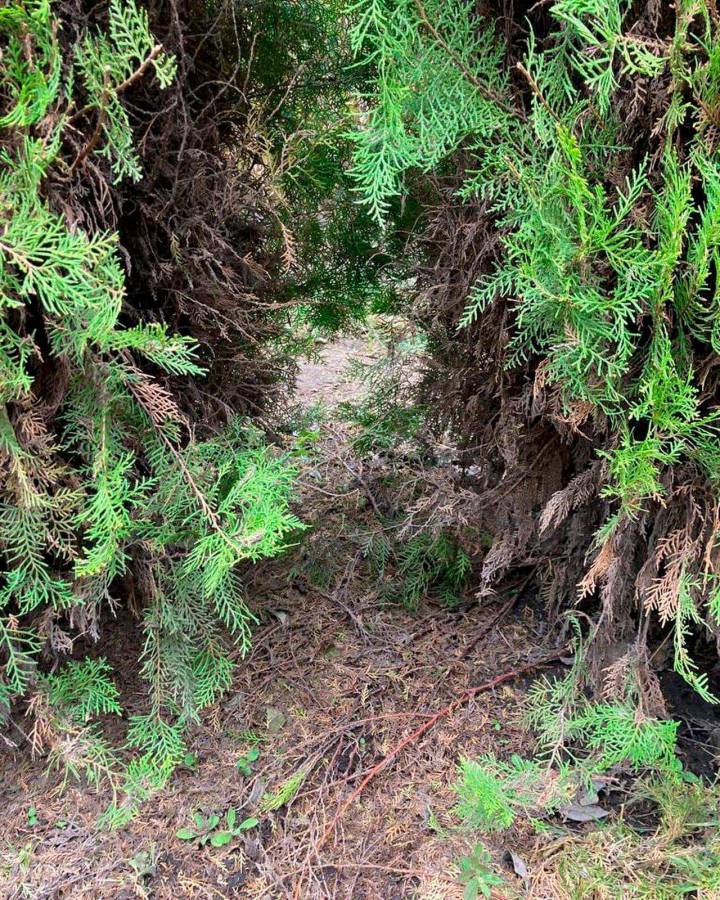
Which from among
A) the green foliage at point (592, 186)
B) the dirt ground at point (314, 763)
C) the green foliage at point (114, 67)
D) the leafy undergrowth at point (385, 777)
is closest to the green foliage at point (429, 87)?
the green foliage at point (592, 186)

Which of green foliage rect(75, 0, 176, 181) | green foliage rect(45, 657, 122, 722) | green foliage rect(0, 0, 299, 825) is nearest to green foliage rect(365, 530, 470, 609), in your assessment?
green foliage rect(0, 0, 299, 825)

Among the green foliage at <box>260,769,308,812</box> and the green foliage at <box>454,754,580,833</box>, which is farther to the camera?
the green foliage at <box>260,769,308,812</box>

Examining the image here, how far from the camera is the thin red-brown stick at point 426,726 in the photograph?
215 cm

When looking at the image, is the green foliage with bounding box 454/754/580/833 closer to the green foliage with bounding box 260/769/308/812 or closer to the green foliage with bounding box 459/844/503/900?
the green foliage with bounding box 459/844/503/900

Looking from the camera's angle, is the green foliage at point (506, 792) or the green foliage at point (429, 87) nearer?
the green foliage at point (429, 87)

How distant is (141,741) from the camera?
2.35 meters

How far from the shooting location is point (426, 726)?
2.41 m

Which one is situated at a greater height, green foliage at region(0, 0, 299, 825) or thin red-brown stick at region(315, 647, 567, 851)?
green foliage at region(0, 0, 299, 825)

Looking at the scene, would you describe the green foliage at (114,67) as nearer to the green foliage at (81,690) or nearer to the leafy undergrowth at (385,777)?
the leafy undergrowth at (385,777)

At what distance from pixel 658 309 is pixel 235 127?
4.93 ft

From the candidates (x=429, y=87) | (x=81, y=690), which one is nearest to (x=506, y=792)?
(x=81, y=690)

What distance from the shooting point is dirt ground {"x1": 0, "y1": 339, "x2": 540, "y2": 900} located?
2.04 m

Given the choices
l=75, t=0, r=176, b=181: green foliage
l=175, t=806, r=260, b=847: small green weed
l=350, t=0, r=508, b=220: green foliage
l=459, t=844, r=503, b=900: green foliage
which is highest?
l=350, t=0, r=508, b=220: green foliage

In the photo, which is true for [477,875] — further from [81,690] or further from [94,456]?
[94,456]
